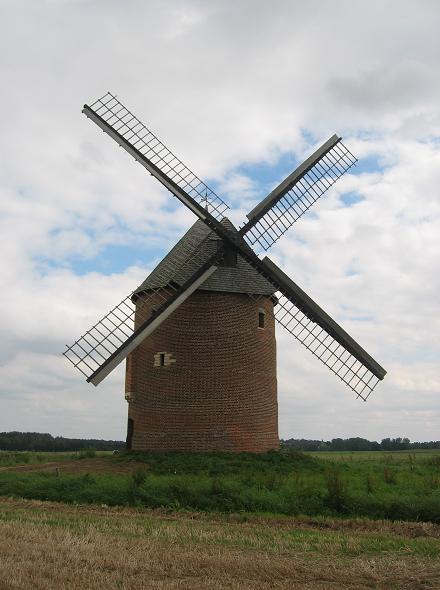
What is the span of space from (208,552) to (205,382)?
1076 centimetres

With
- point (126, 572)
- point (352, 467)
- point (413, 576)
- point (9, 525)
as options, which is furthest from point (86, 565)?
point (352, 467)

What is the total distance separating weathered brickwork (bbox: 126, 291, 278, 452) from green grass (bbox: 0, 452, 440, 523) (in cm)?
136

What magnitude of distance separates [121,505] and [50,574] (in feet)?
22.0

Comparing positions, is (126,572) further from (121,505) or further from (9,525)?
(121,505)

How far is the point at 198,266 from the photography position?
19.6 metres

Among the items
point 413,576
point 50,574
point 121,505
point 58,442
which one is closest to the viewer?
point 50,574

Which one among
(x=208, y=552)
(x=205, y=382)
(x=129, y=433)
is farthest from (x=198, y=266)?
(x=208, y=552)

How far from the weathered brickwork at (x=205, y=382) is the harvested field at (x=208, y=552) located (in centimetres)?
676

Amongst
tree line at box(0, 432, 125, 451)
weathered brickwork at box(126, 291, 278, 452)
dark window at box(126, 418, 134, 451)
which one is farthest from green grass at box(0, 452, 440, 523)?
tree line at box(0, 432, 125, 451)

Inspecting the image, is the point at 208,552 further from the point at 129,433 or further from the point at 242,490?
the point at 129,433

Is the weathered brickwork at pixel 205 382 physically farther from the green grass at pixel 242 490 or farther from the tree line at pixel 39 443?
the tree line at pixel 39 443

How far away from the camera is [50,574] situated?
701 centimetres

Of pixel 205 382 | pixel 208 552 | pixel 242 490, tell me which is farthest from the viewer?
pixel 205 382

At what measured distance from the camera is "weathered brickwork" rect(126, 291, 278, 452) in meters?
19.0
